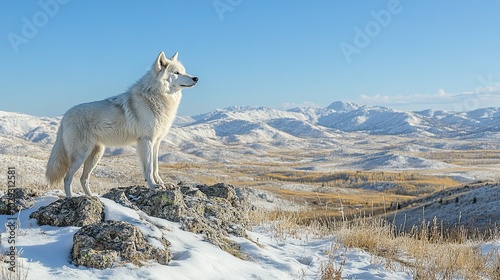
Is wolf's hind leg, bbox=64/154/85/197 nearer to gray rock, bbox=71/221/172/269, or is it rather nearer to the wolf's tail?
the wolf's tail

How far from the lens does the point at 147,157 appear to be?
24.1 feet

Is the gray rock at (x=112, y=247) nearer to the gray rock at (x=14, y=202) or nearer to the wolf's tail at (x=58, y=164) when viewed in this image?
the gray rock at (x=14, y=202)

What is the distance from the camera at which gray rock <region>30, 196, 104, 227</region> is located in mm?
5633

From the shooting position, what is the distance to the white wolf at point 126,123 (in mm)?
7301

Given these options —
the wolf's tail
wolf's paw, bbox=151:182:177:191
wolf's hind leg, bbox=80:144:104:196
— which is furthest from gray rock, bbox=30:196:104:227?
wolf's hind leg, bbox=80:144:104:196

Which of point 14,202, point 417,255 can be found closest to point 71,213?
point 14,202

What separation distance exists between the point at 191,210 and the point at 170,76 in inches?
102

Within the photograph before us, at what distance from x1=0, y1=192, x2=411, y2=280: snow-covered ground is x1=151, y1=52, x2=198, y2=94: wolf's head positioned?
253 centimetres

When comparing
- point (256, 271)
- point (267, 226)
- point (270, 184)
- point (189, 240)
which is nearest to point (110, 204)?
point (189, 240)

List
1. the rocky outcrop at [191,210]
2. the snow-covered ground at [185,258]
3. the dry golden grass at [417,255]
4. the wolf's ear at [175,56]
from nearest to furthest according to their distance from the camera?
the snow-covered ground at [185,258]
the dry golden grass at [417,255]
the rocky outcrop at [191,210]
the wolf's ear at [175,56]

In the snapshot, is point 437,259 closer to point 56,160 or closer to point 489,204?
point 56,160

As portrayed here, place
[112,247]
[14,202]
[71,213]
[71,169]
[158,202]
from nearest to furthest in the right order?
[112,247]
[71,213]
[14,202]
[158,202]
[71,169]

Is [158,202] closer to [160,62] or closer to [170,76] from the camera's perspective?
[170,76]

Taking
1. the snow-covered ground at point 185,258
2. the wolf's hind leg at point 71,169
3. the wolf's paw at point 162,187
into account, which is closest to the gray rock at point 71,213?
the snow-covered ground at point 185,258
